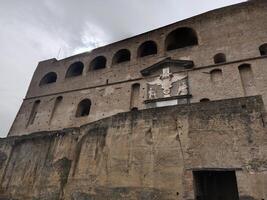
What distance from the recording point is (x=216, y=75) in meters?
11.4

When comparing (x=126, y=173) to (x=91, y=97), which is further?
(x=91, y=97)

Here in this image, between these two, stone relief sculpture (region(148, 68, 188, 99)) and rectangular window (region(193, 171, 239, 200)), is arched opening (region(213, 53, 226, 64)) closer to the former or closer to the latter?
stone relief sculpture (region(148, 68, 188, 99))

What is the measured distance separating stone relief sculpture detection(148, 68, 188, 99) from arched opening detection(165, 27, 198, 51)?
263 centimetres

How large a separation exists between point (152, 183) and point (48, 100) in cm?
1240

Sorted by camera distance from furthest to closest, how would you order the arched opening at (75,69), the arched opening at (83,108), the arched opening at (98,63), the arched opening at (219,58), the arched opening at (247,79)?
the arched opening at (75,69), the arched opening at (98,63), the arched opening at (83,108), the arched opening at (219,58), the arched opening at (247,79)

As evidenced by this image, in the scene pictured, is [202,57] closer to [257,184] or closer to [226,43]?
[226,43]

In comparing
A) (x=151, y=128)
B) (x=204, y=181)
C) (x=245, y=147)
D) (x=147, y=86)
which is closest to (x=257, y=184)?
(x=245, y=147)

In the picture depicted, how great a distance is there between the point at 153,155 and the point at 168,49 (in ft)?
31.6

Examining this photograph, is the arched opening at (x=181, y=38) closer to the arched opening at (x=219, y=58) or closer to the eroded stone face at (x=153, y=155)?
the arched opening at (x=219, y=58)

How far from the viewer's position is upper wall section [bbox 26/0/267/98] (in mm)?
11812

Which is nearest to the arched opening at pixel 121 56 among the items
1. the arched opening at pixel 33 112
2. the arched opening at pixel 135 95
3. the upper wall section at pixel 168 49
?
the upper wall section at pixel 168 49

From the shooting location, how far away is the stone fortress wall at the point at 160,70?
11.1m

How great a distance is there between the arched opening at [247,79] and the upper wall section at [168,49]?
62 cm

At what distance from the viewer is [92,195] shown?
6848mm
